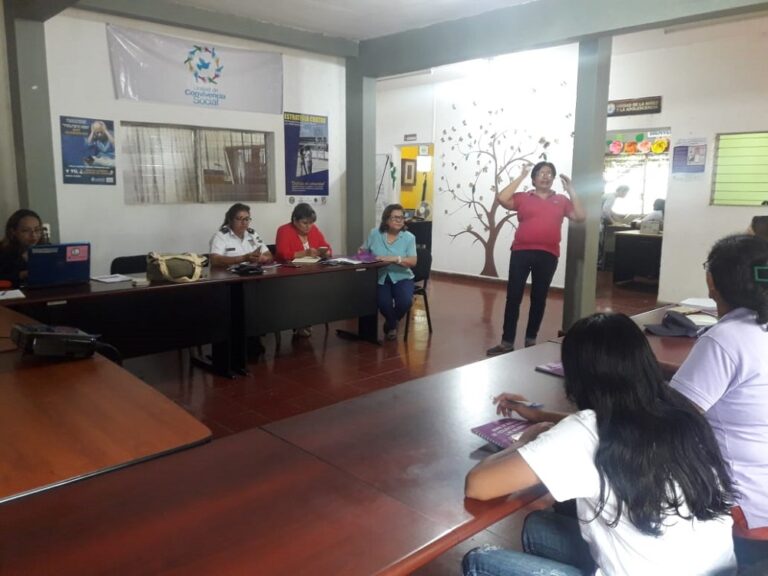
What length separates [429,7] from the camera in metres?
5.10

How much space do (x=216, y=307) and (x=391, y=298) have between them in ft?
5.55

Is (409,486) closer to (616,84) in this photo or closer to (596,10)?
(596,10)

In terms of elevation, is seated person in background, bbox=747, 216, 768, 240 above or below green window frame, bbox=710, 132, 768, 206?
below

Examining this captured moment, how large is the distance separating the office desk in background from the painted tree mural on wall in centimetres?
160

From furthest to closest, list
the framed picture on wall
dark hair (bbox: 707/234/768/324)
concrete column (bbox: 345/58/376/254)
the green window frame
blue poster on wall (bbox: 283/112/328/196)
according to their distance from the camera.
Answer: the framed picture on wall < concrete column (bbox: 345/58/376/254) < blue poster on wall (bbox: 283/112/328/196) < the green window frame < dark hair (bbox: 707/234/768/324)

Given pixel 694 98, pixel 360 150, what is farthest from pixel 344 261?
pixel 694 98

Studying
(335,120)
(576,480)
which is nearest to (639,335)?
(576,480)

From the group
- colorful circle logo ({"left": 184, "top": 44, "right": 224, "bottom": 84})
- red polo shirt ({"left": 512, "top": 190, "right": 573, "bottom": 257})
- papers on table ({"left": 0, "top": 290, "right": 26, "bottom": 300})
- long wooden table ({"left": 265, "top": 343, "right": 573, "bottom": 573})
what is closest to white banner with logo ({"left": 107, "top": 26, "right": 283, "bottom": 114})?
colorful circle logo ({"left": 184, "top": 44, "right": 224, "bottom": 84})

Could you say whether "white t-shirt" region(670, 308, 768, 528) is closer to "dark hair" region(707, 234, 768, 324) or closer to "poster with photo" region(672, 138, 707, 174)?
"dark hair" region(707, 234, 768, 324)

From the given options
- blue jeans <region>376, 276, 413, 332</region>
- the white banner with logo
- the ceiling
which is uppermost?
the ceiling

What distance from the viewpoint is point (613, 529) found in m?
1.25

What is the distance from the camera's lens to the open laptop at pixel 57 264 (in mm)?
3432

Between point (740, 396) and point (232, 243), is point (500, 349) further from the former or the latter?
point (740, 396)

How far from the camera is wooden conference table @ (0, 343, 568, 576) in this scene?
3.65 ft
